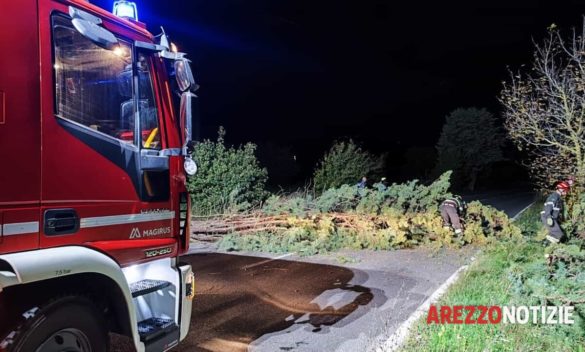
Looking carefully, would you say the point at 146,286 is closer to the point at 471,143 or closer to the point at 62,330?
the point at 62,330

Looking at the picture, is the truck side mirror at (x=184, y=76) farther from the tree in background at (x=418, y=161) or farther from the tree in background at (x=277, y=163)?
the tree in background at (x=418, y=161)

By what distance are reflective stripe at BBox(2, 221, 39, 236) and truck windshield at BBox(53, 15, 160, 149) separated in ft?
2.11

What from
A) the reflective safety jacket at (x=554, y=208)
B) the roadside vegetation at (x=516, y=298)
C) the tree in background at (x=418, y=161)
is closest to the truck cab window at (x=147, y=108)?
the roadside vegetation at (x=516, y=298)

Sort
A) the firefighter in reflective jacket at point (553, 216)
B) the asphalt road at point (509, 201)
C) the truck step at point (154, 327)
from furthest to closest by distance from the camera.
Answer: the asphalt road at point (509, 201) < the firefighter in reflective jacket at point (553, 216) < the truck step at point (154, 327)

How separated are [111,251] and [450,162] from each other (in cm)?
3891

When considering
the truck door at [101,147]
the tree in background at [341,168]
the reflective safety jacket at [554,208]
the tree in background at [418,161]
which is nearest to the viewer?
the truck door at [101,147]

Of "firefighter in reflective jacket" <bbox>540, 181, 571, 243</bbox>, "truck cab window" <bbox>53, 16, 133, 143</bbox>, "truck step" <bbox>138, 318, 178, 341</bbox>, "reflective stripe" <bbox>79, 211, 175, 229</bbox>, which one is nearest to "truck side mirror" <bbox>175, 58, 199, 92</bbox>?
"truck cab window" <bbox>53, 16, 133, 143</bbox>

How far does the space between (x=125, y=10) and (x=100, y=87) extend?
0.88 meters

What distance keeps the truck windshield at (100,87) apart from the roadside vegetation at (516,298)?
2.92 meters

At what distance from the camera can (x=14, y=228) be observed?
2395mm

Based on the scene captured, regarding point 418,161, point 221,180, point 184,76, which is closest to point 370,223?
point 221,180

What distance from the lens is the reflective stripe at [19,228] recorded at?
92.7 inches

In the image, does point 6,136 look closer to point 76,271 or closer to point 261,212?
point 76,271

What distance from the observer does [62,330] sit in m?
2.52
